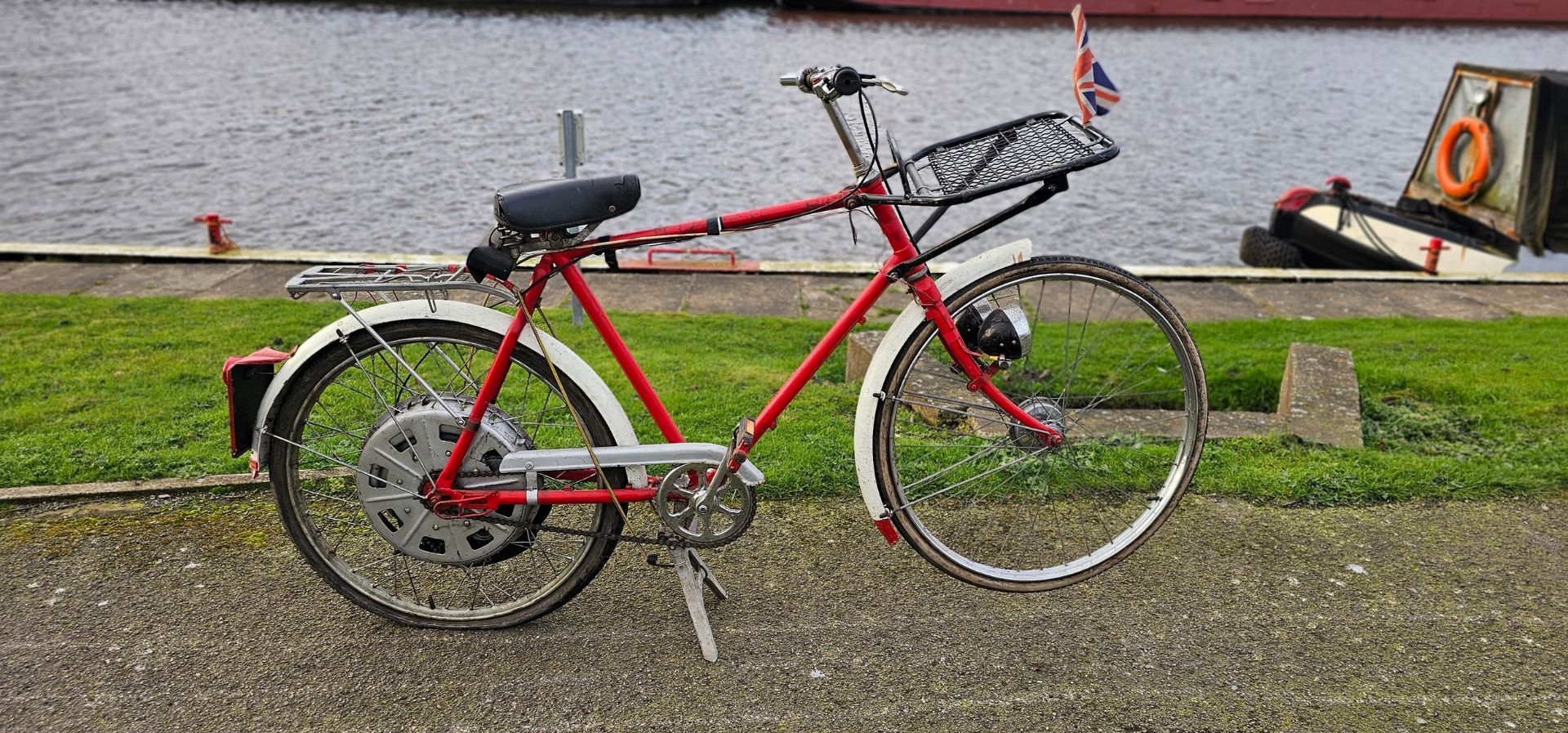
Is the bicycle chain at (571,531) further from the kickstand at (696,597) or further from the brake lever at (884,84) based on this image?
the brake lever at (884,84)

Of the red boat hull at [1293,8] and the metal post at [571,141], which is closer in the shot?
the metal post at [571,141]

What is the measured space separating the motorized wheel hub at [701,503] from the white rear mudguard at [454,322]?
0.30 feet

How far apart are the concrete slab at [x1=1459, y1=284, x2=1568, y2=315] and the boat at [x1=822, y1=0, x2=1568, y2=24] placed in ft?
107

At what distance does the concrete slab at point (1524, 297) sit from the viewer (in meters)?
8.33

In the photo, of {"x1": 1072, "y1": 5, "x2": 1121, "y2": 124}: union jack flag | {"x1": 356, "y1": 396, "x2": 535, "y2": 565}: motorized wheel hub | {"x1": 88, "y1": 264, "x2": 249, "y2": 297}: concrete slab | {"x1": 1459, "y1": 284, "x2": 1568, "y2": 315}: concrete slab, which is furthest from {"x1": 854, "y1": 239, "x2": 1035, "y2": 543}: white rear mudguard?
{"x1": 1459, "y1": 284, "x2": 1568, "y2": 315}: concrete slab

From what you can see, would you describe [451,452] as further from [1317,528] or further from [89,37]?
[89,37]

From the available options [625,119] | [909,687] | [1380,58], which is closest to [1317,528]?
[909,687]

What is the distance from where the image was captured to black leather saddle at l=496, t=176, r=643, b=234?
2924 mm

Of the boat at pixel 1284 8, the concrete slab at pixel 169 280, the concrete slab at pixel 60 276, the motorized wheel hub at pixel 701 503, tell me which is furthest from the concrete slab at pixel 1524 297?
the boat at pixel 1284 8

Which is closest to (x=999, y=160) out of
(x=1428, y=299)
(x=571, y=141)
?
(x=571, y=141)

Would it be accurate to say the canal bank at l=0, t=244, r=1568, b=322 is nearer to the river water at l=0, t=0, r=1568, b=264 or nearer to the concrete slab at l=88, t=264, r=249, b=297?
the concrete slab at l=88, t=264, r=249, b=297

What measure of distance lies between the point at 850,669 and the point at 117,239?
13873 mm

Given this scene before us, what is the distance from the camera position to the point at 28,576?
3.56 metres

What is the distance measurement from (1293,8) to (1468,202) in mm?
34614
